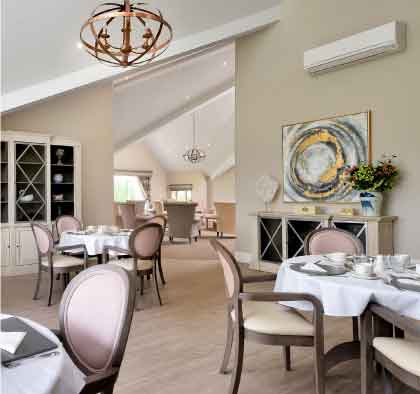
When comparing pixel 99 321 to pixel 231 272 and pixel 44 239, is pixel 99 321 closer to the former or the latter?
pixel 231 272

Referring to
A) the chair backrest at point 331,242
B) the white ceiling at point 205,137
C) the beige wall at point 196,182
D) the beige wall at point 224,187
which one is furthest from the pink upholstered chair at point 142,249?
the beige wall at point 196,182

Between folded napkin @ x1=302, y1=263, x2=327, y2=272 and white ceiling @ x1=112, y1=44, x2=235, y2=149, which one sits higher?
white ceiling @ x1=112, y1=44, x2=235, y2=149

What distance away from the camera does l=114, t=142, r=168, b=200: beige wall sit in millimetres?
15258

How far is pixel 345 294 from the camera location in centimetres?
226

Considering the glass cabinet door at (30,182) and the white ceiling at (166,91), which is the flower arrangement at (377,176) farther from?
the white ceiling at (166,91)

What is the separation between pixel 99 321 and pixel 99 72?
466 centimetres

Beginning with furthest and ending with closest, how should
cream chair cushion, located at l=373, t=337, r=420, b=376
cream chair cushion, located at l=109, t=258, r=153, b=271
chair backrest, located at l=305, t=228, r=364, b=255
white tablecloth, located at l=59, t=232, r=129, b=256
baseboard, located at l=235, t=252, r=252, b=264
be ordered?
baseboard, located at l=235, t=252, r=252, b=264 < white tablecloth, located at l=59, t=232, r=129, b=256 < cream chair cushion, located at l=109, t=258, r=153, b=271 < chair backrest, located at l=305, t=228, r=364, b=255 < cream chair cushion, located at l=373, t=337, r=420, b=376

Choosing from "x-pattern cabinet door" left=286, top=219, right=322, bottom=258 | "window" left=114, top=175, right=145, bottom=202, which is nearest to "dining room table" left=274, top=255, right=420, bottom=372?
"x-pattern cabinet door" left=286, top=219, right=322, bottom=258

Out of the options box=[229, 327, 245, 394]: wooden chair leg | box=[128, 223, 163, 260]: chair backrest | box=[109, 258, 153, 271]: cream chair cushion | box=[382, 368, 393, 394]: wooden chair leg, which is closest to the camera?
box=[382, 368, 393, 394]: wooden chair leg

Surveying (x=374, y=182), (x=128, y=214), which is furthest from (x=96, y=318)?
(x=128, y=214)

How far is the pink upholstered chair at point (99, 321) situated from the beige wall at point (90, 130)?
215 inches

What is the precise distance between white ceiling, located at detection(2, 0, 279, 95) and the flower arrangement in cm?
279

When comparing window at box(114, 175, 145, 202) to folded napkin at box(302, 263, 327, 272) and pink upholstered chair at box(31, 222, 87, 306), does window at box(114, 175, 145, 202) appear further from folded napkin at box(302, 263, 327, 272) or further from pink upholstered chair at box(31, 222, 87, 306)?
folded napkin at box(302, 263, 327, 272)

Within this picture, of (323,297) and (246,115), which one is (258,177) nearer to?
(246,115)
